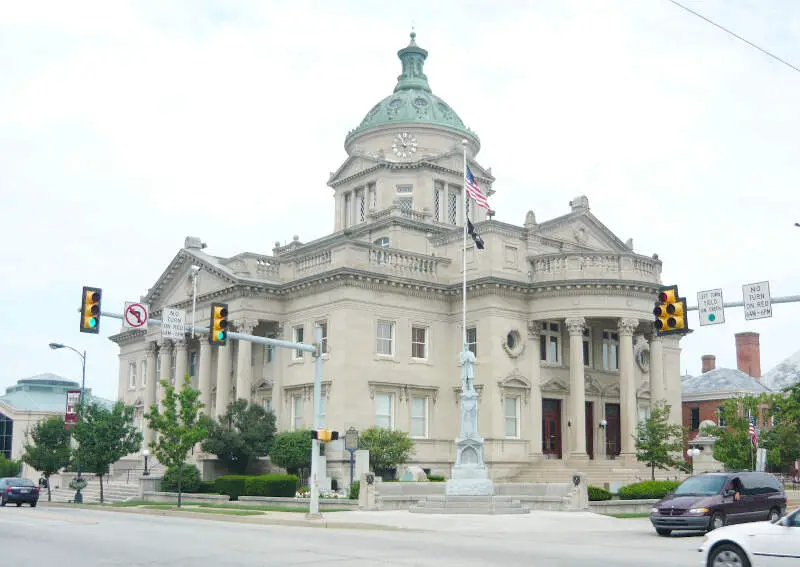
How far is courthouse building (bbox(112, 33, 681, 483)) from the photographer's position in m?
49.2

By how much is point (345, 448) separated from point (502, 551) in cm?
2566

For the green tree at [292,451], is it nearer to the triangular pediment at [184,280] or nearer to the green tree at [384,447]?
the green tree at [384,447]

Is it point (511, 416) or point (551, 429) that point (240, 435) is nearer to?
point (511, 416)

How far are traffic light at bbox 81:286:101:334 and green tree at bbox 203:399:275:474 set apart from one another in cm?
2213

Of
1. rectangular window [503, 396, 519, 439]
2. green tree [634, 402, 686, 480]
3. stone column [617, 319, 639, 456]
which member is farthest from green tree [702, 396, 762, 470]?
rectangular window [503, 396, 519, 439]

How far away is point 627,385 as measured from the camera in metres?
49.6

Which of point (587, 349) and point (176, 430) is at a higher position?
point (587, 349)

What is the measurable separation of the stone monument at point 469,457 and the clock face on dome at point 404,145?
26.9 meters

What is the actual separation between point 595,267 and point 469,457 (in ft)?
54.0

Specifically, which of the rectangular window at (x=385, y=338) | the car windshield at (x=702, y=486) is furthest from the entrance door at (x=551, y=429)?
the car windshield at (x=702, y=486)

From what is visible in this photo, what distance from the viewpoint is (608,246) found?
5972cm

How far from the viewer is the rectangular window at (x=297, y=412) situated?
167 ft

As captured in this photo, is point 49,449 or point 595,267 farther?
point 49,449

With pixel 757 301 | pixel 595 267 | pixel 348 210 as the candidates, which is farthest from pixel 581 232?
pixel 757 301
